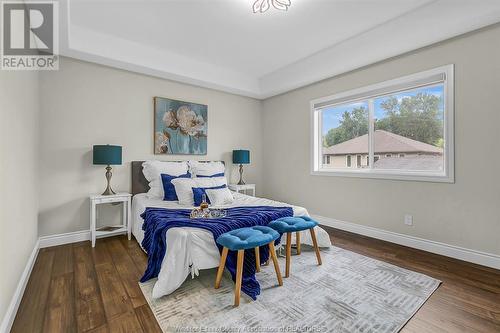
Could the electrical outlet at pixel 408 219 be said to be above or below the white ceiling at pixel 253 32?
below

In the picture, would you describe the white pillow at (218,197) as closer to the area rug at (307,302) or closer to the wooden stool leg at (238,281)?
the area rug at (307,302)

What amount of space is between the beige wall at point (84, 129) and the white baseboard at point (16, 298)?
78 centimetres

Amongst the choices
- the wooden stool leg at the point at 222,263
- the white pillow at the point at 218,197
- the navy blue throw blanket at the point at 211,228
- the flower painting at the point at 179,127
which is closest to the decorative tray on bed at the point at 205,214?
the navy blue throw blanket at the point at 211,228

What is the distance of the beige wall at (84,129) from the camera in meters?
3.12

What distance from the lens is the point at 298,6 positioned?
270 centimetres

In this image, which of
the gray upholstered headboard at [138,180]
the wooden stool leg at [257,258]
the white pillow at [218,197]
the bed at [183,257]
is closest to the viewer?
the bed at [183,257]

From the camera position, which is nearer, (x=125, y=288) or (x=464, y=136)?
(x=125, y=288)

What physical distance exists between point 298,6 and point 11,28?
264 cm

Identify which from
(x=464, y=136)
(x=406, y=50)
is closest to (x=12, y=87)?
(x=406, y=50)

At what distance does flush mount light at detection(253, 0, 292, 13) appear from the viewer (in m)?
2.57

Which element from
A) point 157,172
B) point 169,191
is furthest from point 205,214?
point 157,172

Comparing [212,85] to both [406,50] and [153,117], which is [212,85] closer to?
[153,117]

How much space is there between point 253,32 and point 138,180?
2741mm
